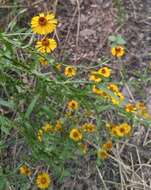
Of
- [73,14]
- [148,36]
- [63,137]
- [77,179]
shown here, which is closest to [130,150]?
[77,179]

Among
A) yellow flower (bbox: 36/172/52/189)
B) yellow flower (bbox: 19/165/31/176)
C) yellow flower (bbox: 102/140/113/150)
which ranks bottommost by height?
yellow flower (bbox: 36/172/52/189)

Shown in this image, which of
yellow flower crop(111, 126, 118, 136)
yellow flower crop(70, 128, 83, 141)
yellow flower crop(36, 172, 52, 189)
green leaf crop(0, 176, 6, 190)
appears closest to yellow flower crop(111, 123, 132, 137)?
yellow flower crop(111, 126, 118, 136)

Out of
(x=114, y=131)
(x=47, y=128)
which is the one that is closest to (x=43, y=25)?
(x=47, y=128)

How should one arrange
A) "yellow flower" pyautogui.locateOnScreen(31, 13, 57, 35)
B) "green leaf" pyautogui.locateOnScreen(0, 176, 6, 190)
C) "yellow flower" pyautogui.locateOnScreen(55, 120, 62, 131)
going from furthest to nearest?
1. "yellow flower" pyautogui.locateOnScreen(55, 120, 62, 131)
2. "green leaf" pyautogui.locateOnScreen(0, 176, 6, 190)
3. "yellow flower" pyautogui.locateOnScreen(31, 13, 57, 35)

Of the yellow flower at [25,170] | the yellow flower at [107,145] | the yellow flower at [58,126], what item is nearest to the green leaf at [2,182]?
the yellow flower at [25,170]

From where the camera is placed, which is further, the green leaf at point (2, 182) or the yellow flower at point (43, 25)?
the green leaf at point (2, 182)

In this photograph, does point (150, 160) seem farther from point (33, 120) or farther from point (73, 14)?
point (73, 14)

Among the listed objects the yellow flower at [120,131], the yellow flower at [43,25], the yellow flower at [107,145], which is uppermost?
the yellow flower at [43,25]

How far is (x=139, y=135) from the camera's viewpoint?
2.15 meters

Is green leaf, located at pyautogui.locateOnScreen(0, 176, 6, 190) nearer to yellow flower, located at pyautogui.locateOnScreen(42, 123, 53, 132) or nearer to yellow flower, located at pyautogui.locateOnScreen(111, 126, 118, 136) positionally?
yellow flower, located at pyautogui.locateOnScreen(42, 123, 53, 132)

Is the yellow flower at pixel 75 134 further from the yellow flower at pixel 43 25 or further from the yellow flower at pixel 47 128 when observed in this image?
the yellow flower at pixel 43 25

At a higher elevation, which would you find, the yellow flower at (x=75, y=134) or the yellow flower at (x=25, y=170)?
the yellow flower at (x=75, y=134)

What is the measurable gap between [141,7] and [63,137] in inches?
40.5

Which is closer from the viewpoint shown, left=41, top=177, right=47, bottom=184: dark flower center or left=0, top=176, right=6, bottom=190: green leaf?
left=0, top=176, right=6, bottom=190: green leaf
